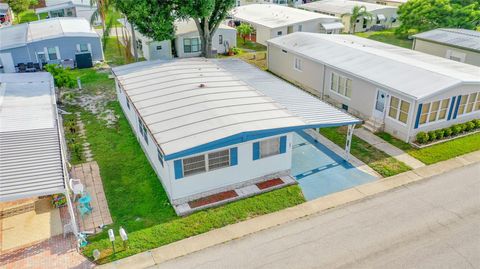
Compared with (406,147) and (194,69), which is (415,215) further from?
(194,69)

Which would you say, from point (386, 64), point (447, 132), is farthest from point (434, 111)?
point (386, 64)

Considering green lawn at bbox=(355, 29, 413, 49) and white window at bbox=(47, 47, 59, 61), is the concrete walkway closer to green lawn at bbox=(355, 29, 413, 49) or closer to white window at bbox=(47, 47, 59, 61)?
green lawn at bbox=(355, 29, 413, 49)

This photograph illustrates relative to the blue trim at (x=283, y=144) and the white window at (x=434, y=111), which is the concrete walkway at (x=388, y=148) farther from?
the blue trim at (x=283, y=144)

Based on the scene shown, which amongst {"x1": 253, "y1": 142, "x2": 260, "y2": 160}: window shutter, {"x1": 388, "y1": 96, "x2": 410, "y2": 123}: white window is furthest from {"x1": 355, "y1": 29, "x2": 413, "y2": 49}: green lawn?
{"x1": 253, "y1": 142, "x2": 260, "y2": 160}: window shutter

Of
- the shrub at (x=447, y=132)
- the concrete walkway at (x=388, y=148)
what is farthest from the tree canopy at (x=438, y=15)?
the concrete walkway at (x=388, y=148)

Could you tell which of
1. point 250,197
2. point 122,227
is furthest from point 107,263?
point 250,197

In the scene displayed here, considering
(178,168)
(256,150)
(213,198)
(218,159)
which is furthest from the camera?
(256,150)

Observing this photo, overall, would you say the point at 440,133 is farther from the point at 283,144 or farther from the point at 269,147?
the point at 269,147
